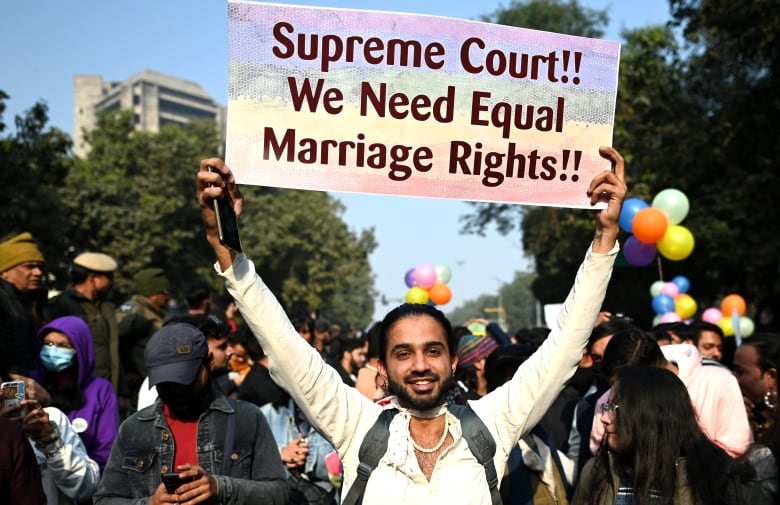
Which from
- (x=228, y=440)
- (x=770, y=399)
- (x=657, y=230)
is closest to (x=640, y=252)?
(x=657, y=230)

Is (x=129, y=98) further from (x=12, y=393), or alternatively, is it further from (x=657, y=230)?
(x=12, y=393)

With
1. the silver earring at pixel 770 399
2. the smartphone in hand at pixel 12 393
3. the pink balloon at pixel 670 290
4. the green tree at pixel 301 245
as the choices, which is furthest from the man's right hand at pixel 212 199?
the green tree at pixel 301 245

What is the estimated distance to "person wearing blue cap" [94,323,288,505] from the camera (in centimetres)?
400

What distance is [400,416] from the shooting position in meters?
3.42

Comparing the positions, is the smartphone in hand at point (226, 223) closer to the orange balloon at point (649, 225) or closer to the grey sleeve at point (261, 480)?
the grey sleeve at point (261, 480)

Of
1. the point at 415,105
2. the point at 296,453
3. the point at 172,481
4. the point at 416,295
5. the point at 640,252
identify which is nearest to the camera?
the point at 172,481

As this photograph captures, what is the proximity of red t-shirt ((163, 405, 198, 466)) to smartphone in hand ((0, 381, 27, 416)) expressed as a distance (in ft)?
2.12

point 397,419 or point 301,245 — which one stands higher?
point 397,419

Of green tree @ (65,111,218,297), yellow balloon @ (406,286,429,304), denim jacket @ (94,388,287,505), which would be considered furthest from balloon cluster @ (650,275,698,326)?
green tree @ (65,111,218,297)

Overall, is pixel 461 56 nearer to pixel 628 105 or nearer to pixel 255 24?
pixel 255 24

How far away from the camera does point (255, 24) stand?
12.1 feet

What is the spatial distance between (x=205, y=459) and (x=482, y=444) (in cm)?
120

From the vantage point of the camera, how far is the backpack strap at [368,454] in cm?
332

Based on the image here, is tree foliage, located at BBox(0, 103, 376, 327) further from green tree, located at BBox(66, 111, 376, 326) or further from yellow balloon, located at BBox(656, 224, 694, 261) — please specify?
yellow balloon, located at BBox(656, 224, 694, 261)
